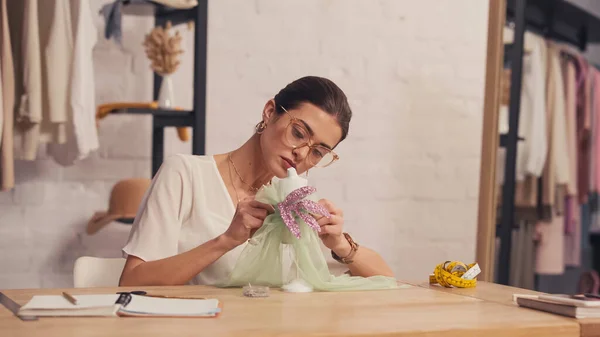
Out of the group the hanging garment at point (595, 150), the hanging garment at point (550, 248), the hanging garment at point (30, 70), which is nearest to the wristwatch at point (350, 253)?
the hanging garment at point (30, 70)

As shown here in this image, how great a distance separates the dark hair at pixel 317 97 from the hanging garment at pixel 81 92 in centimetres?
101

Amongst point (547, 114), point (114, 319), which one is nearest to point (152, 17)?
point (547, 114)

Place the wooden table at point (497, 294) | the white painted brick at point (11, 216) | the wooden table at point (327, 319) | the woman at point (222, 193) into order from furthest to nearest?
the white painted brick at point (11, 216) → the woman at point (222, 193) → the wooden table at point (497, 294) → the wooden table at point (327, 319)

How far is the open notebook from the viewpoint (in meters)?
1.25

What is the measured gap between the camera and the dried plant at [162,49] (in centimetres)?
290

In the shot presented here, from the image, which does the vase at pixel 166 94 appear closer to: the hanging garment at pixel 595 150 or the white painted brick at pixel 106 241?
the white painted brick at pixel 106 241

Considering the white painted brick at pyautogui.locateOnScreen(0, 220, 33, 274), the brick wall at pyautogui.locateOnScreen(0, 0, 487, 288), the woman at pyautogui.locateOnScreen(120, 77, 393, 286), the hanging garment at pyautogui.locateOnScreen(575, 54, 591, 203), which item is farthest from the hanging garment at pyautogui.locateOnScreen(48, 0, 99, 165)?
the hanging garment at pyautogui.locateOnScreen(575, 54, 591, 203)

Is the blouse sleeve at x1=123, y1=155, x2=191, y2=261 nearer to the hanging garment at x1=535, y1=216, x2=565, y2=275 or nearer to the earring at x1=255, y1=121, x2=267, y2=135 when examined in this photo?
the earring at x1=255, y1=121, x2=267, y2=135

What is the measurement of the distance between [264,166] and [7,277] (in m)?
1.46

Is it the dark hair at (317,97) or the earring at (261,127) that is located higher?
the dark hair at (317,97)

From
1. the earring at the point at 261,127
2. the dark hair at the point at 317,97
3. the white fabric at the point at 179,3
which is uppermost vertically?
the white fabric at the point at 179,3

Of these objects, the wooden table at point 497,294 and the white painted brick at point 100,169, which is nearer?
the wooden table at point 497,294

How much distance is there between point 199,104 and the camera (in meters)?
2.79

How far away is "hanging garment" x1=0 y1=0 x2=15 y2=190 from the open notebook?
1312 millimetres
